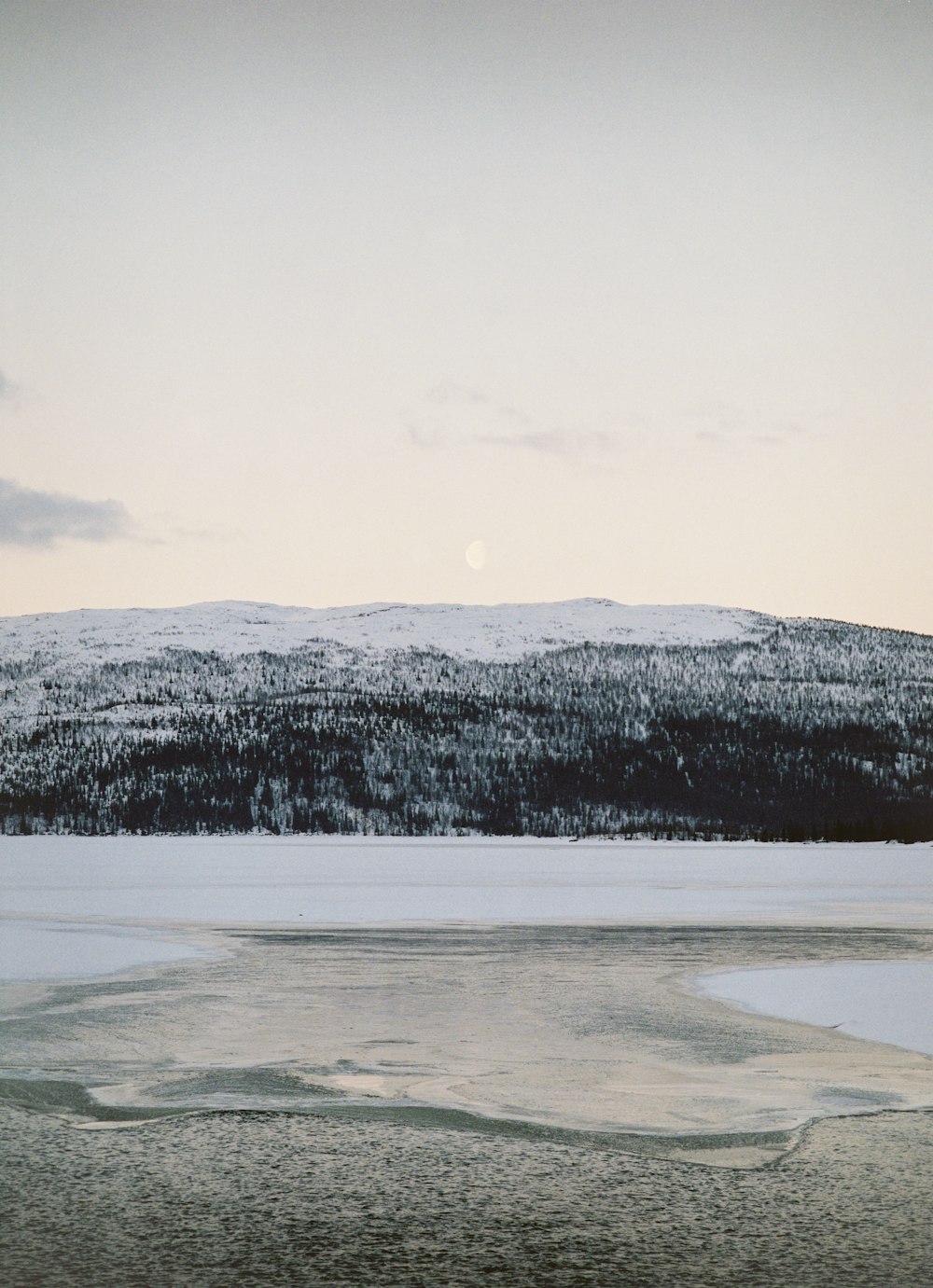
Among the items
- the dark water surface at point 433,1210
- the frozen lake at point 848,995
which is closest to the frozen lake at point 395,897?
the frozen lake at point 848,995

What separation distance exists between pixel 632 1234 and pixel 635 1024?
25.3ft

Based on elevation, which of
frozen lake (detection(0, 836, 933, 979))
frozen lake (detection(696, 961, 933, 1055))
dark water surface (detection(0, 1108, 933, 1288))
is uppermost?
dark water surface (detection(0, 1108, 933, 1288))

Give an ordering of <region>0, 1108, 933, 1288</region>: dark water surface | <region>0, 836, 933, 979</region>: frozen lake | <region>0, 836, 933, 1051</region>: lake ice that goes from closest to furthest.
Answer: <region>0, 1108, 933, 1288</region>: dark water surface
<region>0, 836, 933, 1051</region>: lake ice
<region>0, 836, 933, 979</region>: frozen lake

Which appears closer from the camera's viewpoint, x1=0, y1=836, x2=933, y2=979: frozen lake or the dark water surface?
the dark water surface

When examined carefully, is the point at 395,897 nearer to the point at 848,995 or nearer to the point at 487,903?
the point at 487,903

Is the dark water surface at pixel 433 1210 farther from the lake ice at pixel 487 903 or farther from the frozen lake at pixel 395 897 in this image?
the frozen lake at pixel 395 897

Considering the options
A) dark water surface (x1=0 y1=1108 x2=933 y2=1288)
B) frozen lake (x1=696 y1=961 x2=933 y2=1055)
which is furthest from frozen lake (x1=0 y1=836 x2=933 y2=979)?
dark water surface (x1=0 y1=1108 x2=933 y2=1288)

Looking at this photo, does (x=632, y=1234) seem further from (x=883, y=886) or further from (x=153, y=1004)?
(x=883, y=886)

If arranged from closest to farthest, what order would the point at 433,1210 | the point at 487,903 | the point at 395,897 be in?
the point at 433,1210
the point at 487,903
the point at 395,897

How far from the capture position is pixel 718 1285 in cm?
649

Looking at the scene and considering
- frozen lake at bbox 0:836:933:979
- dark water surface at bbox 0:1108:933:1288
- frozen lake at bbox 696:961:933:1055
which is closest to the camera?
dark water surface at bbox 0:1108:933:1288

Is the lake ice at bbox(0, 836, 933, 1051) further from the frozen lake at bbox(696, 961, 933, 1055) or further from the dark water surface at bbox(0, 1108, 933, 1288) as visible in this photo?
the dark water surface at bbox(0, 1108, 933, 1288)

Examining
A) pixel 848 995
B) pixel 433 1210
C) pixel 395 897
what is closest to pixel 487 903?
pixel 395 897

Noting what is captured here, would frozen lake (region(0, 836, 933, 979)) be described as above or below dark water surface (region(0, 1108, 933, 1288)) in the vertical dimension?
below
